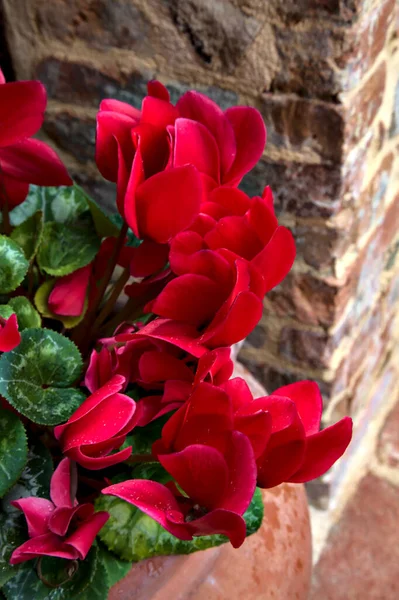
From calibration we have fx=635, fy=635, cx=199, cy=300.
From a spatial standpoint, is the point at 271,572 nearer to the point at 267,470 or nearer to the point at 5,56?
the point at 267,470

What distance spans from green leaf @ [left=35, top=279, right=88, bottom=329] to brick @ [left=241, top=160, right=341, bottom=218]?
0.36m

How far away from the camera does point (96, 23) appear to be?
0.76 metres

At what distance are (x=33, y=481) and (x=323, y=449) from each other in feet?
0.64

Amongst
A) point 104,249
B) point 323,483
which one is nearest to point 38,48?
point 104,249

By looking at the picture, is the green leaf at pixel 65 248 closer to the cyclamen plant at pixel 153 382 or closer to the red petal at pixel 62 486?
the cyclamen plant at pixel 153 382

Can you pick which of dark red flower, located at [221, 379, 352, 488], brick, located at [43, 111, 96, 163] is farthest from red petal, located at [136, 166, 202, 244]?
brick, located at [43, 111, 96, 163]

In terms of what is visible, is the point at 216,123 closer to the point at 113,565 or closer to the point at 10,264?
the point at 10,264

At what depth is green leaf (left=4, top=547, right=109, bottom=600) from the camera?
1.31 feet

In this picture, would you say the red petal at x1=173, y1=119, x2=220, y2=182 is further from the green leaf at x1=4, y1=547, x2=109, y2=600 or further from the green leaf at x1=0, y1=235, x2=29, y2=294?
the green leaf at x1=4, y1=547, x2=109, y2=600

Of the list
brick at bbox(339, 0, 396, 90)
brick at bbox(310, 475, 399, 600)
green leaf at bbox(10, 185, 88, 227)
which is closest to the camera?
green leaf at bbox(10, 185, 88, 227)

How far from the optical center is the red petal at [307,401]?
367mm

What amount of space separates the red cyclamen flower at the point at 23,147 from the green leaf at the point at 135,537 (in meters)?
0.23

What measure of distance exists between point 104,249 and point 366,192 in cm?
47

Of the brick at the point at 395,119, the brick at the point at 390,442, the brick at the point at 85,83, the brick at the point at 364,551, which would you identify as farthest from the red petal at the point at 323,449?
the brick at the point at 390,442
